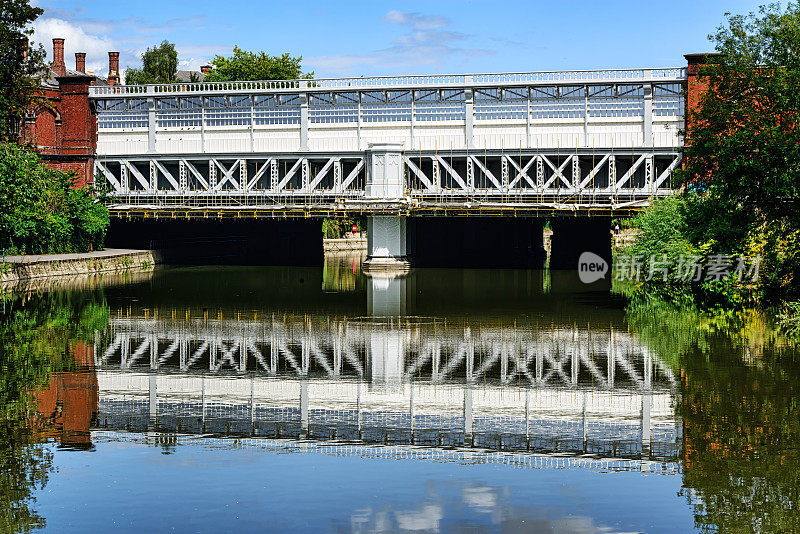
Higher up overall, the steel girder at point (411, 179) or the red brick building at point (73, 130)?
the red brick building at point (73, 130)

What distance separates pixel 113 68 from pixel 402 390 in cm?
8076

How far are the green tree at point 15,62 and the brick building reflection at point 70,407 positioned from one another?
42.9 meters

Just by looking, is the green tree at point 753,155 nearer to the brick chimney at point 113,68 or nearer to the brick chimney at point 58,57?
the brick chimney at point 58,57

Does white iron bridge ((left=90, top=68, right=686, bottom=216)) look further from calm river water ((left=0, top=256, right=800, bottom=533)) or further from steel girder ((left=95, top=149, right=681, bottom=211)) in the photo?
calm river water ((left=0, top=256, right=800, bottom=533))

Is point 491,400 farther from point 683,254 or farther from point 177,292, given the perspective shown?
point 177,292

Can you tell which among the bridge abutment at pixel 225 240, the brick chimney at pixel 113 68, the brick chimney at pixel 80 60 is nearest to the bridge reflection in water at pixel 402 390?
the bridge abutment at pixel 225 240

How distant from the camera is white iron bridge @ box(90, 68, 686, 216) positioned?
65.3 metres

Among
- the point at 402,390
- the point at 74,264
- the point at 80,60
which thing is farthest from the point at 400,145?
the point at 402,390

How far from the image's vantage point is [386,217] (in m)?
65.9

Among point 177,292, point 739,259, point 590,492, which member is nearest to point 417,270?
point 177,292

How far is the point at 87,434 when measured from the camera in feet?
63.6

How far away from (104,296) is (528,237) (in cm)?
5431

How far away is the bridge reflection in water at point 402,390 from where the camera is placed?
18.9m

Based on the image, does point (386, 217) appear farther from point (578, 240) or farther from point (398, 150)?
point (578, 240)
